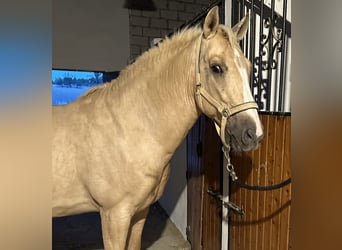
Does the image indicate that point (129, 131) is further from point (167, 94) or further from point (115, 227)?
point (115, 227)

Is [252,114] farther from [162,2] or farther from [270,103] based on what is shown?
[162,2]

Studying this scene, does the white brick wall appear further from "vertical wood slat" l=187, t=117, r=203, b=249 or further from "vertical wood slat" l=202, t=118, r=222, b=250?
"vertical wood slat" l=202, t=118, r=222, b=250

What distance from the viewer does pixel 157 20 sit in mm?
3998

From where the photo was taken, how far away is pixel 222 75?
113 cm

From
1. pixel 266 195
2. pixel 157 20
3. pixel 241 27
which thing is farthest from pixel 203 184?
pixel 157 20

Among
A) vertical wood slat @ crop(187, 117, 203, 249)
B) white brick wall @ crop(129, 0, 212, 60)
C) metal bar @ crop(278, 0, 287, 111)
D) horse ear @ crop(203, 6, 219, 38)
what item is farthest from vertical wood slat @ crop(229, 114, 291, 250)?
white brick wall @ crop(129, 0, 212, 60)

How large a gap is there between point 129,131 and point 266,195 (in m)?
0.65

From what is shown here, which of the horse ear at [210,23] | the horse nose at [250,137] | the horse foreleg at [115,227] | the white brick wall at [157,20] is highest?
the white brick wall at [157,20]

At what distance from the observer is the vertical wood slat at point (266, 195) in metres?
1.17

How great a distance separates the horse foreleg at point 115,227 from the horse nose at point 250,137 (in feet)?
→ 2.12

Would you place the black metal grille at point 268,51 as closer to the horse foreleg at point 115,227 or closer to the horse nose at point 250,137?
the horse nose at point 250,137

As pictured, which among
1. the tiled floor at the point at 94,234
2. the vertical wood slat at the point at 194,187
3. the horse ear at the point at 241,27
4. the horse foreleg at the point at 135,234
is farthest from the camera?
the tiled floor at the point at 94,234

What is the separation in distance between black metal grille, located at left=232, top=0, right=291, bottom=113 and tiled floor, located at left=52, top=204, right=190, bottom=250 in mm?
1484

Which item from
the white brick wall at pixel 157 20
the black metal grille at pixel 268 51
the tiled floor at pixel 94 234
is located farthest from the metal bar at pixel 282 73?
the white brick wall at pixel 157 20
